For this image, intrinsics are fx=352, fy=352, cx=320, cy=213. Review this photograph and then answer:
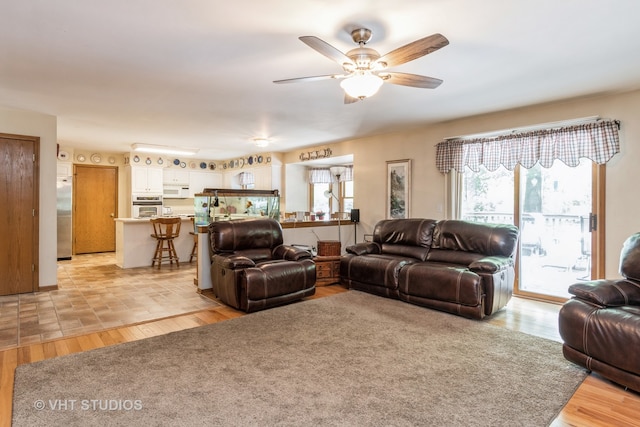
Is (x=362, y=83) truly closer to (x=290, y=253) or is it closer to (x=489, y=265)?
(x=489, y=265)

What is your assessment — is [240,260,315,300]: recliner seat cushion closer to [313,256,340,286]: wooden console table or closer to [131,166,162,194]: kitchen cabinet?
[313,256,340,286]: wooden console table

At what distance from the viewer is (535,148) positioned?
429 cm

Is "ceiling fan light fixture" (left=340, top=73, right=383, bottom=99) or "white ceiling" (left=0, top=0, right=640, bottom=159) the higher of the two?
"white ceiling" (left=0, top=0, right=640, bottom=159)

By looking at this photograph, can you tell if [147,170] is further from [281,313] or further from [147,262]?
[281,313]

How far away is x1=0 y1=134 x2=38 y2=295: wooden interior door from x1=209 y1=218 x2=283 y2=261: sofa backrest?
2.45 m

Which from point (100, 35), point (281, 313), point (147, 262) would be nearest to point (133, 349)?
point (281, 313)

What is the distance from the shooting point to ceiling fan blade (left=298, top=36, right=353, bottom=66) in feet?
6.54

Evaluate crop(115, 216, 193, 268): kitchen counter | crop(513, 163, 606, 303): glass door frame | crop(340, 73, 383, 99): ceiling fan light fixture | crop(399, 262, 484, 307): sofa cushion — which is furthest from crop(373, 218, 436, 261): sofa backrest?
crop(115, 216, 193, 268): kitchen counter

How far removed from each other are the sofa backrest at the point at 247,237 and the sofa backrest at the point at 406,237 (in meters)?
1.51

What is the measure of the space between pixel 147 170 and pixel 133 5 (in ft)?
23.0

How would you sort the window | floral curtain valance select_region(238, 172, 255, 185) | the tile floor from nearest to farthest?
the tile floor → the window → floral curtain valance select_region(238, 172, 255, 185)

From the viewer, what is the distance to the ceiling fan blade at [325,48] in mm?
1994

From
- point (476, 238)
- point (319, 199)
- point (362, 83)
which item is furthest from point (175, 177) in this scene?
point (362, 83)

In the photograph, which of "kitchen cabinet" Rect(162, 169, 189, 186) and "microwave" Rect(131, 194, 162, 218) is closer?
"microwave" Rect(131, 194, 162, 218)
